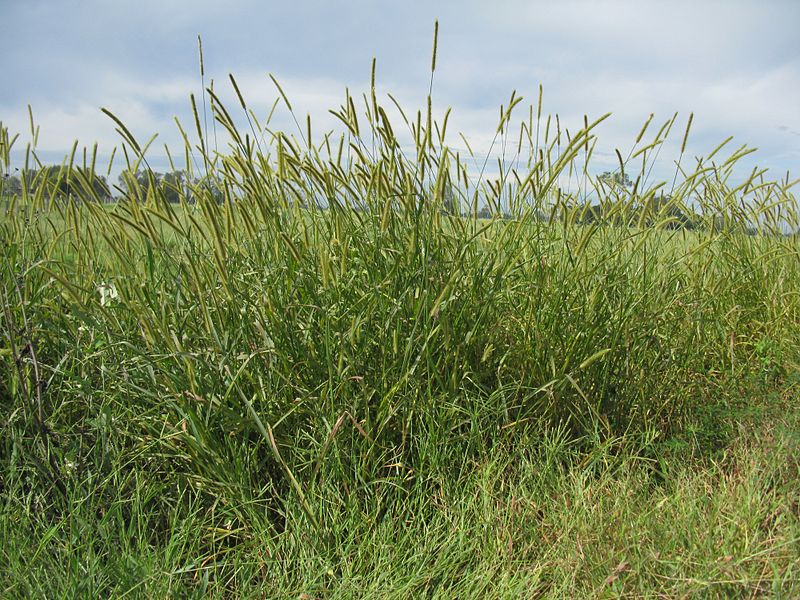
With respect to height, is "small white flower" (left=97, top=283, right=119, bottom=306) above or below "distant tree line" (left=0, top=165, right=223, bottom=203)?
below

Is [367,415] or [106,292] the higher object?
[106,292]

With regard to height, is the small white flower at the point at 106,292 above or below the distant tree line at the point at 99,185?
below

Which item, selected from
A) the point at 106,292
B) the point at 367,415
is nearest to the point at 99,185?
the point at 106,292

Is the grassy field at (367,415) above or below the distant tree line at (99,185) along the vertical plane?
below

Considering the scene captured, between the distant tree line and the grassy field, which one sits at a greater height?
the distant tree line

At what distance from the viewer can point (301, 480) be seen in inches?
71.8

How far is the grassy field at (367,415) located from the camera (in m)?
1.60

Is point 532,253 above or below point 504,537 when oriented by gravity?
above

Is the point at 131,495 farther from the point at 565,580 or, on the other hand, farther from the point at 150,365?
the point at 565,580

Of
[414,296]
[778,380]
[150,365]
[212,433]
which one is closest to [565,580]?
[414,296]

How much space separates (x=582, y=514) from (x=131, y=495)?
1184 mm

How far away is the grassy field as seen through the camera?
160 cm

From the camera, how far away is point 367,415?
5.81 feet

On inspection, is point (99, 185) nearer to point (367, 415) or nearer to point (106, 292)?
point (106, 292)
